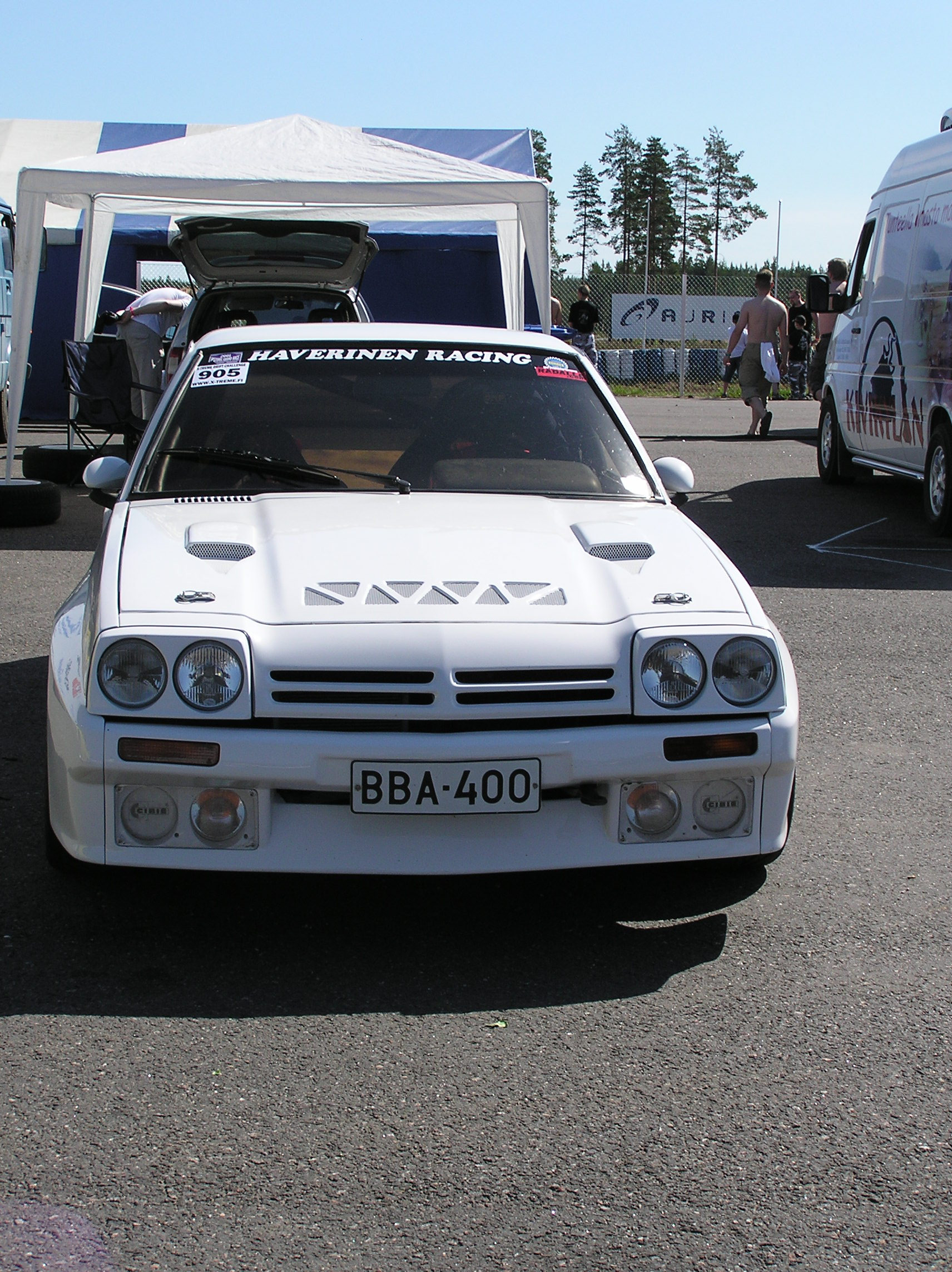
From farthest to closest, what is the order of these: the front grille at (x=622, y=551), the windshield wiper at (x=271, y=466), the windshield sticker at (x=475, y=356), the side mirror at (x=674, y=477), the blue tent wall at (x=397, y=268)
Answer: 1. the blue tent wall at (x=397, y=268)
2. the windshield sticker at (x=475, y=356)
3. the side mirror at (x=674, y=477)
4. the windshield wiper at (x=271, y=466)
5. the front grille at (x=622, y=551)

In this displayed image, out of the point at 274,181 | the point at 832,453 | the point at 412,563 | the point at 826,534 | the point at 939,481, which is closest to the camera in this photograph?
the point at 412,563

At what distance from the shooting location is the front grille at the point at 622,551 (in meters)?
3.59

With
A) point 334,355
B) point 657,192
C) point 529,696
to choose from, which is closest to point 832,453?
point 334,355

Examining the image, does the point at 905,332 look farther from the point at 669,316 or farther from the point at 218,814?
the point at 669,316

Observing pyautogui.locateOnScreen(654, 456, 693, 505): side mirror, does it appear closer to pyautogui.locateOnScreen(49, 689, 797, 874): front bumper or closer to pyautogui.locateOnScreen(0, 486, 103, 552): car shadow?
pyautogui.locateOnScreen(49, 689, 797, 874): front bumper

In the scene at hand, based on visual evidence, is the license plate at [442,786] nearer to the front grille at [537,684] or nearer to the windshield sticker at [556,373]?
the front grille at [537,684]

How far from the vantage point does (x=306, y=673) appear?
9.85ft

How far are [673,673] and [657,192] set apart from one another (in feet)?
276

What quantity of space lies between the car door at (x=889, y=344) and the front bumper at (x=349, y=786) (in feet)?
25.5

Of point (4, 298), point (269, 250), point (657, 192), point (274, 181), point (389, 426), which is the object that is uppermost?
point (657, 192)

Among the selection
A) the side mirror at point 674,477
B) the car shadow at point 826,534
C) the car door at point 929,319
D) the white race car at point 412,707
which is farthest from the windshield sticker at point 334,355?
the car door at point 929,319

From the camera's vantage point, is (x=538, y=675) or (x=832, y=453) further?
(x=832, y=453)

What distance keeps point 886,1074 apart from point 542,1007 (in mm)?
693

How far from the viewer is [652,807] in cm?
312
